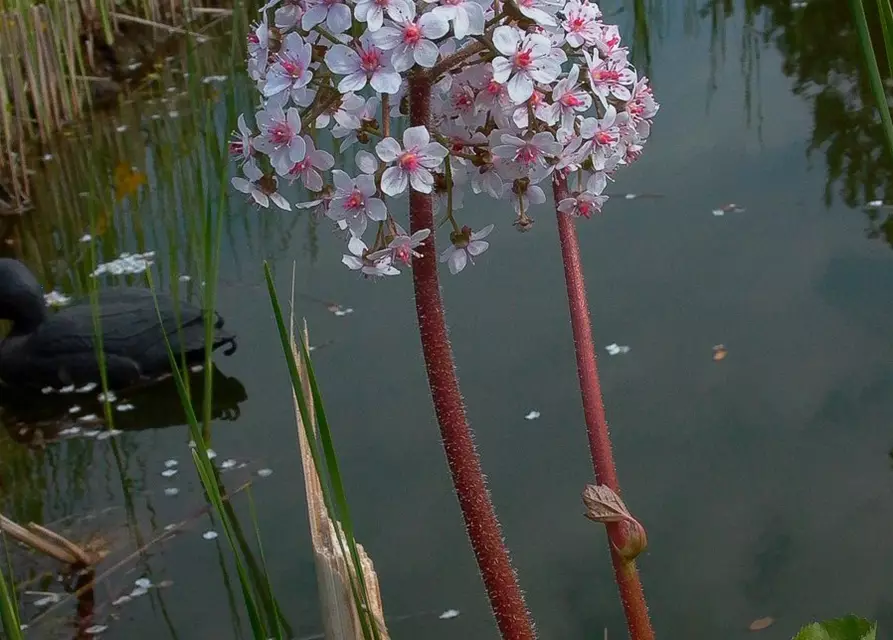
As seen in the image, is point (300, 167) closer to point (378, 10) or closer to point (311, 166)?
point (311, 166)

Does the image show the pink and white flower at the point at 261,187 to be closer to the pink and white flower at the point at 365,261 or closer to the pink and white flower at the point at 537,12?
the pink and white flower at the point at 365,261

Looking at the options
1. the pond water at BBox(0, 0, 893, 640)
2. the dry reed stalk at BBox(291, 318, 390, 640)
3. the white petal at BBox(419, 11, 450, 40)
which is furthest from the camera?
the pond water at BBox(0, 0, 893, 640)

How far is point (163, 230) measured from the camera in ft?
12.0

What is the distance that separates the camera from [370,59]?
Answer: 729 millimetres

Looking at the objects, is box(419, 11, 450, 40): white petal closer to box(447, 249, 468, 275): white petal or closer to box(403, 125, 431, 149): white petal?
box(403, 125, 431, 149): white petal

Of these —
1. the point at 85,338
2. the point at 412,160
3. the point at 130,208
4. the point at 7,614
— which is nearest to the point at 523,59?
the point at 412,160

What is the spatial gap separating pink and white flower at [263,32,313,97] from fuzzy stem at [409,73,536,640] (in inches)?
3.0

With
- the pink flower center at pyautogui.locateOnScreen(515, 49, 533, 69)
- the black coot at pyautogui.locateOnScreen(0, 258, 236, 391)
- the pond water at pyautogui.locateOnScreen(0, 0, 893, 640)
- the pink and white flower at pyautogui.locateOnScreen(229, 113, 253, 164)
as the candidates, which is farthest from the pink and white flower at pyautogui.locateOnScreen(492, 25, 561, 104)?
the black coot at pyautogui.locateOnScreen(0, 258, 236, 391)

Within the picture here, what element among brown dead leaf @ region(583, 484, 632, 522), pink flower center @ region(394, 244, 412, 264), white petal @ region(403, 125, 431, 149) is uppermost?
white petal @ region(403, 125, 431, 149)

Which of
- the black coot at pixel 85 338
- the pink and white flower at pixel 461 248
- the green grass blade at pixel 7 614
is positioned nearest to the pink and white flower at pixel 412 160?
the pink and white flower at pixel 461 248

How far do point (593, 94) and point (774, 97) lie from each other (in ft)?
10.1

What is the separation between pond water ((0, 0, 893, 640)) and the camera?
199 centimetres

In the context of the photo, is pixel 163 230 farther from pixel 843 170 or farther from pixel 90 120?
pixel 843 170

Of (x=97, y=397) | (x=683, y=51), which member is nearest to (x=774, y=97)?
(x=683, y=51)
